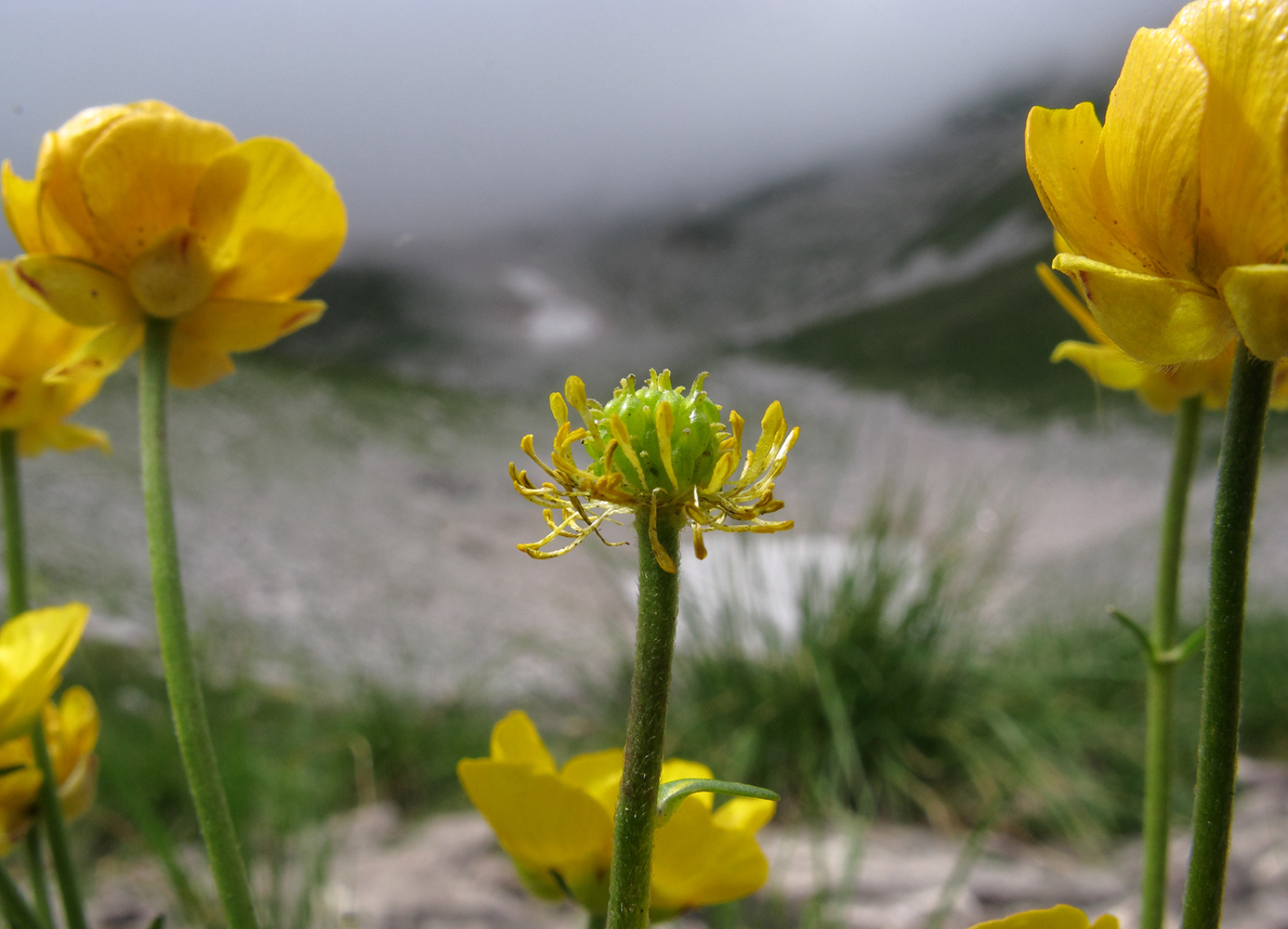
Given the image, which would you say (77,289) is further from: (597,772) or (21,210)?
Result: (597,772)

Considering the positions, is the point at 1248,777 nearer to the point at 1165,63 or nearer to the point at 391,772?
the point at 391,772

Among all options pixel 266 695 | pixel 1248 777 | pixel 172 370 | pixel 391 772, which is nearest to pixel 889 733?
pixel 1248 777

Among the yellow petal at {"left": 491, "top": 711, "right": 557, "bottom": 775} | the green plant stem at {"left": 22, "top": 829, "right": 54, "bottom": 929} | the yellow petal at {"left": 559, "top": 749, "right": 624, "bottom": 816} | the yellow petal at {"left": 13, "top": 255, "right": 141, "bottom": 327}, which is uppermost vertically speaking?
the yellow petal at {"left": 13, "top": 255, "right": 141, "bottom": 327}

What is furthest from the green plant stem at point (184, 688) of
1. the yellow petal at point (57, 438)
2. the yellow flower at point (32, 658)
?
the yellow petal at point (57, 438)

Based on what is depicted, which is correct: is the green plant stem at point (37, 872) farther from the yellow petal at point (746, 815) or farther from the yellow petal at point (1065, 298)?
the yellow petal at point (1065, 298)

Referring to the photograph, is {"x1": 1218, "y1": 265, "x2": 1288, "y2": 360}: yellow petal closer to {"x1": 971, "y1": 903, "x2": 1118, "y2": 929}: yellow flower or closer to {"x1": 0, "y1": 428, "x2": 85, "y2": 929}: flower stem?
{"x1": 971, "y1": 903, "x2": 1118, "y2": 929}: yellow flower

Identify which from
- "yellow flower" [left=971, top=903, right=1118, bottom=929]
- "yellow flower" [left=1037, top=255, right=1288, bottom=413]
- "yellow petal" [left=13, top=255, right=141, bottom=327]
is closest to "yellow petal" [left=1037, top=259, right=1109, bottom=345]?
"yellow flower" [left=1037, top=255, right=1288, bottom=413]
